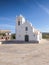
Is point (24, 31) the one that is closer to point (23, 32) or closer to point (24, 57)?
point (23, 32)

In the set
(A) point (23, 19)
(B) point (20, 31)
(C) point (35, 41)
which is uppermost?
(A) point (23, 19)

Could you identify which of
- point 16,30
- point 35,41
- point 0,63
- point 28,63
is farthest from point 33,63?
point 16,30

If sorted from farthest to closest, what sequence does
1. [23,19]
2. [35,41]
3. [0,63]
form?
[23,19] < [35,41] < [0,63]

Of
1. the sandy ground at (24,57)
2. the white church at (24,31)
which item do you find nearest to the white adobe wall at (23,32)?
the white church at (24,31)

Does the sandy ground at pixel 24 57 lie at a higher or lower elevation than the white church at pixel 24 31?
lower

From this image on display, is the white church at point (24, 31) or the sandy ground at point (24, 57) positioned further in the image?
the white church at point (24, 31)

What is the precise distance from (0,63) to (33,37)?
27.0 meters

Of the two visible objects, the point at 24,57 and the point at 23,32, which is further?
the point at 23,32

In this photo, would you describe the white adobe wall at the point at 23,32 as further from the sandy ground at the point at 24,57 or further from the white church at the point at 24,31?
the sandy ground at the point at 24,57

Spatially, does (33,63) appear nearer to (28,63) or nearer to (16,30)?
(28,63)

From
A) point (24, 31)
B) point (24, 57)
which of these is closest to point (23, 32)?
point (24, 31)

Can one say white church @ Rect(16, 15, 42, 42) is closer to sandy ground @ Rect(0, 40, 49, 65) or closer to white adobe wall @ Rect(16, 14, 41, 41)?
white adobe wall @ Rect(16, 14, 41, 41)

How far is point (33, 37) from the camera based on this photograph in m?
39.7

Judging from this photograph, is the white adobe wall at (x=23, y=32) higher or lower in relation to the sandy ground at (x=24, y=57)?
higher
